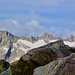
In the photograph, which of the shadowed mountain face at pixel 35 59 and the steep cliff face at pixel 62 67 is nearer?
the steep cliff face at pixel 62 67

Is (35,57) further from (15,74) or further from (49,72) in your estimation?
(49,72)

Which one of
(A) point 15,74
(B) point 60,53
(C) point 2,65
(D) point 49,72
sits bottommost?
(C) point 2,65

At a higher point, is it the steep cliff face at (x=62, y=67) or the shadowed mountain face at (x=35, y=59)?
the steep cliff face at (x=62, y=67)

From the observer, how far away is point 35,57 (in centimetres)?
3156

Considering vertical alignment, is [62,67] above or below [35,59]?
above

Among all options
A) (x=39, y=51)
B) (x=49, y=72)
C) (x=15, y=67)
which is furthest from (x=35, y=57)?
(x=49, y=72)

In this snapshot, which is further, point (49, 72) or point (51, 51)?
point (51, 51)

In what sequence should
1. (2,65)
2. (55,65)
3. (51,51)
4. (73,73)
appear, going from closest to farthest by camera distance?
(73,73) → (55,65) → (51,51) → (2,65)

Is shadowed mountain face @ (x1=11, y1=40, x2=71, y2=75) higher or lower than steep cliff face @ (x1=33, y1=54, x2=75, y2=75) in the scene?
lower

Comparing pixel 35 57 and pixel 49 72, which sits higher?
pixel 49 72

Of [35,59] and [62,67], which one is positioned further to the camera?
[35,59]

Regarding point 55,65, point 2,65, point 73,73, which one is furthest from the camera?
point 2,65

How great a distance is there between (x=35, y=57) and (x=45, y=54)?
118 cm

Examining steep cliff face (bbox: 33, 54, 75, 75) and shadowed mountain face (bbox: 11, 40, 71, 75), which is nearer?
steep cliff face (bbox: 33, 54, 75, 75)
